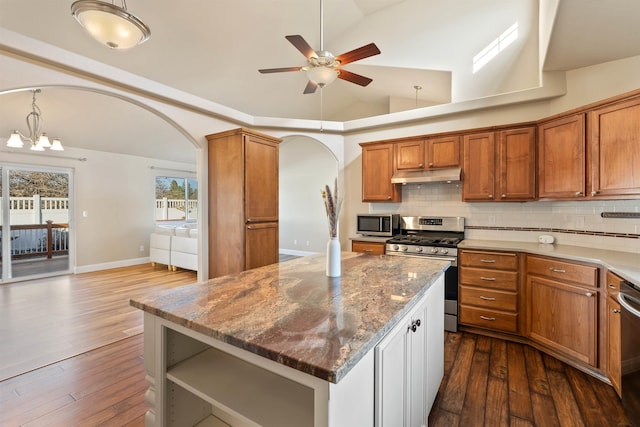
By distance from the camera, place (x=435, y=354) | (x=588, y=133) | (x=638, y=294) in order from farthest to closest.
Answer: (x=588, y=133)
(x=435, y=354)
(x=638, y=294)

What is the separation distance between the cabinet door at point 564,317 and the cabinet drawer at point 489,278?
0.46 ft

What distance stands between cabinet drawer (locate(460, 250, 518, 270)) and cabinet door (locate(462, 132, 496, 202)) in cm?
76

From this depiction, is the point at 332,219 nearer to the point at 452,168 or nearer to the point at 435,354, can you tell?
the point at 435,354

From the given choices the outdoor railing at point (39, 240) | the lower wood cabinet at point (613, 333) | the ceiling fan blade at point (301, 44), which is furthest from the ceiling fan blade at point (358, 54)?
the outdoor railing at point (39, 240)

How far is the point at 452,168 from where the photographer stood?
3578 millimetres

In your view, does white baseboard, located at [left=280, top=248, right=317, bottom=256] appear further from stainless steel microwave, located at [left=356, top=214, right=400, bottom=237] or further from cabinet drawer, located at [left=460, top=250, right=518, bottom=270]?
cabinet drawer, located at [left=460, top=250, right=518, bottom=270]

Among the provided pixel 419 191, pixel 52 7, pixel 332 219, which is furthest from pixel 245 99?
pixel 332 219

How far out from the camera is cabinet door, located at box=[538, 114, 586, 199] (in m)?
2.64

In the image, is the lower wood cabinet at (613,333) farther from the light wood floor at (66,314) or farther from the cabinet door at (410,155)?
the light wood floor at (66,314)

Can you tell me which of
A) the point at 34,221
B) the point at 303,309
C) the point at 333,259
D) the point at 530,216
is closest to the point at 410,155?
the point at 530,216

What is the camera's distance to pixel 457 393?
6.91 ft

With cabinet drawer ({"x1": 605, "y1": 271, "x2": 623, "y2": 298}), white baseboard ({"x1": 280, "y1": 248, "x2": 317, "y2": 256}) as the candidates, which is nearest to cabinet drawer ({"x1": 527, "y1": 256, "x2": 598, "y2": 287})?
cabinet drawer ({"x1": 605, "y1": 271, "x2": 623, "y2": 298})

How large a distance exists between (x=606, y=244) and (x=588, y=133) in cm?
108

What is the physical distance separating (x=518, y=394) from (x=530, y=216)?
2085mm
